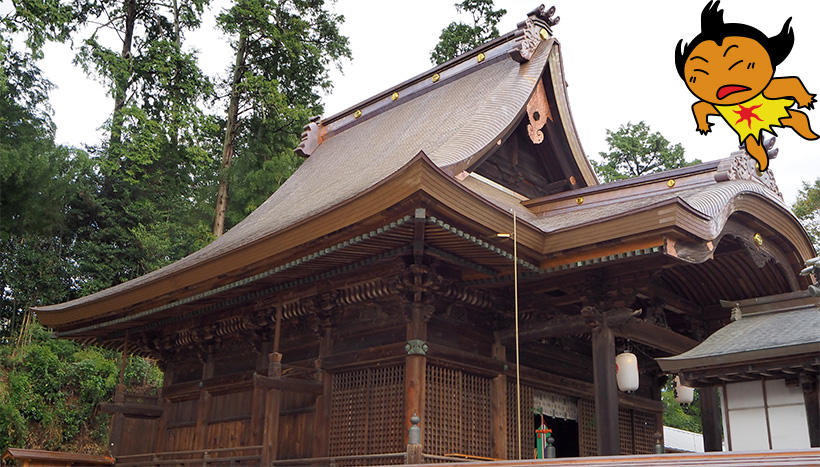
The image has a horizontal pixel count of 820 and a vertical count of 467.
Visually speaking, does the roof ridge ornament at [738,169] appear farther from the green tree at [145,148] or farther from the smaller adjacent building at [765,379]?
the green tree at [145,148]

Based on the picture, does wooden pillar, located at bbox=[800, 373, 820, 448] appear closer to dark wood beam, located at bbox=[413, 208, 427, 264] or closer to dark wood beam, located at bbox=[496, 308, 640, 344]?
dark wood beam, located at bbox=[496, 308, 640, 344]

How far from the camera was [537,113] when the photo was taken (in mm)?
10250

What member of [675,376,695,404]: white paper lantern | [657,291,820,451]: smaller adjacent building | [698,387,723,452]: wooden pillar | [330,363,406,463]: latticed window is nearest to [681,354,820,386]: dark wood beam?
[657,291,820,451]: smaller adjacent building

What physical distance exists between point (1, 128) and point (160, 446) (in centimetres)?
1238

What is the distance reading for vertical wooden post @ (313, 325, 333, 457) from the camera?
8.64 m

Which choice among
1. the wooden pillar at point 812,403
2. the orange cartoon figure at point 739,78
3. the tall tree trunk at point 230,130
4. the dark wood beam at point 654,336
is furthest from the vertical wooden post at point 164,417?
the orange cartoon figure at point 739,78

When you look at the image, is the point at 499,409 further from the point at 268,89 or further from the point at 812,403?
the point at 268,89

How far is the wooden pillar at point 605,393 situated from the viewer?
715 cm

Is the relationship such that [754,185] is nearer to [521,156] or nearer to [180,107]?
[521,156]

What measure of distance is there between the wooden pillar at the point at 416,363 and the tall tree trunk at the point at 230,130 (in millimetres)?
15019

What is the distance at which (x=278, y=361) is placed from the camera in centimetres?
812

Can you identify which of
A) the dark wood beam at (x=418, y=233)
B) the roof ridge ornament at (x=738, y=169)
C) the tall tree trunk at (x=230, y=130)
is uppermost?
the tall tree trunk at (x=230, y=130)

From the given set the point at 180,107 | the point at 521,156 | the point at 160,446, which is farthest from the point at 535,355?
the point at 180,107

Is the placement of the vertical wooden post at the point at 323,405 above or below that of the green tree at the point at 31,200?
below
